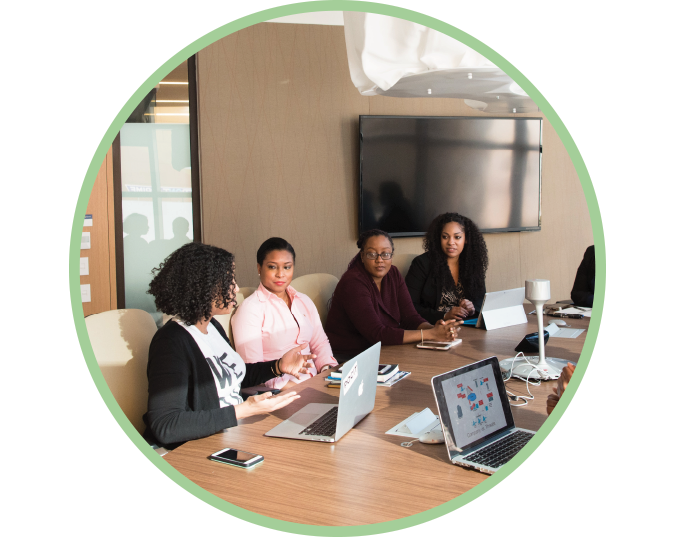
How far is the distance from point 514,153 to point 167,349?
395 centimetres

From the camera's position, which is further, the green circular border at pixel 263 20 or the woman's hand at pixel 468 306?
the woman's hand at pixel 468 306

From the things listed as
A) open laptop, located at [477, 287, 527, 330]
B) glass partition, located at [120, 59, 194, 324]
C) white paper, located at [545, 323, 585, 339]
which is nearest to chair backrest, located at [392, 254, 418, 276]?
open laptop, located at [477, 287, 527, 330]

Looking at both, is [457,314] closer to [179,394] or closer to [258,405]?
[258,405]

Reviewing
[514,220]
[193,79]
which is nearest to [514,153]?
[514,220]

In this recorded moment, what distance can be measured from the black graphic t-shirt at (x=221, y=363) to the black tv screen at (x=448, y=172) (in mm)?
2535

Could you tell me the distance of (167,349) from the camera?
1.74 m

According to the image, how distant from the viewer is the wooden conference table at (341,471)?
1.25m

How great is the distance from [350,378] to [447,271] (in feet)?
7.28

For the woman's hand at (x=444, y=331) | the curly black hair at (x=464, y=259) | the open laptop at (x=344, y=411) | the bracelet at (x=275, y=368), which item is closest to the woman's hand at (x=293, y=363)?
the bracelet at (x=275, y=368)

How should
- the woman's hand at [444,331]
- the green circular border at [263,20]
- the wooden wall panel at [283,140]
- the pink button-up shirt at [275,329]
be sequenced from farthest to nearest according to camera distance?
1. the wooden wall panel at [283,140]
2. the woman's hand at [444,331]
3. the pink button-up shirt at [275,329]
4. the green circular border at [263,20]

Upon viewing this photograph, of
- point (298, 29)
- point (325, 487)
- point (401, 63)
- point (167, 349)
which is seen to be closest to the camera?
point (325, 487)

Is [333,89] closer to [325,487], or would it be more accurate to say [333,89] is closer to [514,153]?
[514,153]

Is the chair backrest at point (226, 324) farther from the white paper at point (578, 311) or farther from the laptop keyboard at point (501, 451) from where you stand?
the white paper at point (578, 311)

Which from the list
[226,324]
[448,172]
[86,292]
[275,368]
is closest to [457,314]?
[275,368]
